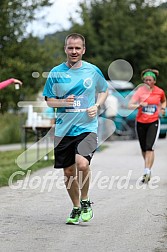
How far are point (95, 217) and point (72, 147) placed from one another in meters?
1.01

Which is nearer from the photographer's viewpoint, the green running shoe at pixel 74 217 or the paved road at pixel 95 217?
the paved road at pixel 95 217

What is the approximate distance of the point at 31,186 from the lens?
1192cm

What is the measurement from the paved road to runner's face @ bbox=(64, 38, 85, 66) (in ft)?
5.85

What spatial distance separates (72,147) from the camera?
27.1 ft

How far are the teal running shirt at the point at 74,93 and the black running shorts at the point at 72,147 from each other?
55mm

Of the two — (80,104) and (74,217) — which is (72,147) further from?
(74,217)

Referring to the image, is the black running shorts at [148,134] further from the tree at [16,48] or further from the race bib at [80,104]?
the tree at [16,48]

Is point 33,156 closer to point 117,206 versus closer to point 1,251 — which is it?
point 117,206

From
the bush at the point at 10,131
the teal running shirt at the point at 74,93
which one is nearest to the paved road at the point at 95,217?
the teal running shirt at the point at 74,93

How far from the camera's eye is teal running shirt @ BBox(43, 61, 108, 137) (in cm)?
812

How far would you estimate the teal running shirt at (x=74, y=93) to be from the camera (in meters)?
8.12

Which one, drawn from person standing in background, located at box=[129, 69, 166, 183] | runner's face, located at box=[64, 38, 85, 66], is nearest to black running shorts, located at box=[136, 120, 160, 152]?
person standing in background, located at box=[129, 69, 166, 183]

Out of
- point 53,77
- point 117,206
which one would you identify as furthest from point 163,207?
point 53,77

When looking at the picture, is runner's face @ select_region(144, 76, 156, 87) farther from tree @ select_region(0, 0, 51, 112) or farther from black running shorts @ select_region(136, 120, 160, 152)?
tree @ select_region(0, 0, 51, 112)
